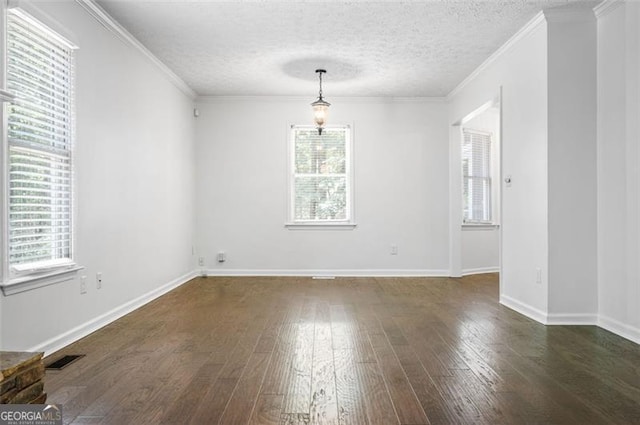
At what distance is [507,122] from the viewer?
452 cm

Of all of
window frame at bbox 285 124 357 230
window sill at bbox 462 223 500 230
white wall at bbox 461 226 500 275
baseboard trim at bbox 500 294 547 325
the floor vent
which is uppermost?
window frame at bbox 285 124 357 230

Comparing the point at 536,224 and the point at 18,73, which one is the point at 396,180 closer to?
the point at 536,224

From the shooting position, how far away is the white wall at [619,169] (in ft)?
10.8

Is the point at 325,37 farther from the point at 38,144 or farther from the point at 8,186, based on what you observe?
the point at 8,186

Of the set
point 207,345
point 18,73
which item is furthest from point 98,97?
point 207,345

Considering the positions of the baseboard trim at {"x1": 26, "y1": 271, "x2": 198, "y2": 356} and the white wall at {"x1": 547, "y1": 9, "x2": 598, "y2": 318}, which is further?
the white wall at {"x1": 547, "y1": 9, "x2": 598, "y2": 318}

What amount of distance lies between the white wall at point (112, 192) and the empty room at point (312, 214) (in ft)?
0.08

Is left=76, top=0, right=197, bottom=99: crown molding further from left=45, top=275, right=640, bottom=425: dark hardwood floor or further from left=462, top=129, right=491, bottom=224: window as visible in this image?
left=462, top=129, right=491, bottom=224: window

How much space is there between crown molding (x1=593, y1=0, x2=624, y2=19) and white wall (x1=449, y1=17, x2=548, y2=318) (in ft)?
1.29

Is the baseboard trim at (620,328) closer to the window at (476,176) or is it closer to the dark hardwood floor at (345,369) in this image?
the dark hardwood floor at (345,369)

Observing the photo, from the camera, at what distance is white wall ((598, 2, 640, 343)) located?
3.29 m

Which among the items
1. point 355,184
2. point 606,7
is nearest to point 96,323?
Answer: point 355,184

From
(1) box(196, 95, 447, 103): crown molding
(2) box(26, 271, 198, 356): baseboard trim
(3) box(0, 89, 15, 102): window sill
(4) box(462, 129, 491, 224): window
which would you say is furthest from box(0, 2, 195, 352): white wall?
(4) box(462, 129, 491, 224): window

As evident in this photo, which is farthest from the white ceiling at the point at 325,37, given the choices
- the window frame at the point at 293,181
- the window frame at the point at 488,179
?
the window frame at the point at 488,179
